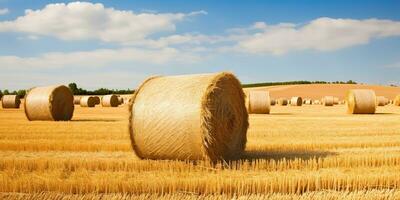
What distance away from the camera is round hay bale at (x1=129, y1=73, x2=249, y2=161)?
324 inches

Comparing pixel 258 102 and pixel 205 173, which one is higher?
pixel 258 102

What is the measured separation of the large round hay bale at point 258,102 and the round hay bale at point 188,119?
16.2 metres

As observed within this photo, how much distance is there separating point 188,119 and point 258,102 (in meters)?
17.8

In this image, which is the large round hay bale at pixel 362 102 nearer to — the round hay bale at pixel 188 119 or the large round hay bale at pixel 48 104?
the large round hay bale at pixel 48 104

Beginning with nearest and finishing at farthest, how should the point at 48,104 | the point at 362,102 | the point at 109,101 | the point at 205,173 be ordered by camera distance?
the point at 205,173, the point at 48,104, the point at 362,102, the point at 109,101

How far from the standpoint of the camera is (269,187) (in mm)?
6289

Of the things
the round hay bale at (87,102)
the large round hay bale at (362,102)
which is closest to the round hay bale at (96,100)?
the round hay bale at (87,102)

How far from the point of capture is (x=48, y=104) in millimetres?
19188

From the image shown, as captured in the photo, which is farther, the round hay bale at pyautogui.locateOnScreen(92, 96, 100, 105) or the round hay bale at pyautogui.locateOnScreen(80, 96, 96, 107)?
the round hay bale at pyautogui.locateOnScreen(92, 96, 100, 105)

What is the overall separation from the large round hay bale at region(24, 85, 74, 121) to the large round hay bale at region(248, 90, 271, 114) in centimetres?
930

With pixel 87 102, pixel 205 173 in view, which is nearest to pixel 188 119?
pixel 205 173

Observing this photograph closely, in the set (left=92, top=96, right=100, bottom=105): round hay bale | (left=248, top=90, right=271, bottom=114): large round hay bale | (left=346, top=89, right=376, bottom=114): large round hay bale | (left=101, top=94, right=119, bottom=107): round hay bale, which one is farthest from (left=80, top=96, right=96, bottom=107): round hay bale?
(left=346, top=89, right=376, bottom=114): large round hay bale

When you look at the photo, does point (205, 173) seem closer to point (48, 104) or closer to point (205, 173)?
point (205, 173)

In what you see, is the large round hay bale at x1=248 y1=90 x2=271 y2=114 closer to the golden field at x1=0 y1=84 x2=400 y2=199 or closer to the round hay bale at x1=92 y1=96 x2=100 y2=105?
the golden field at x1=0 y1=84 x2=400 y2=199
